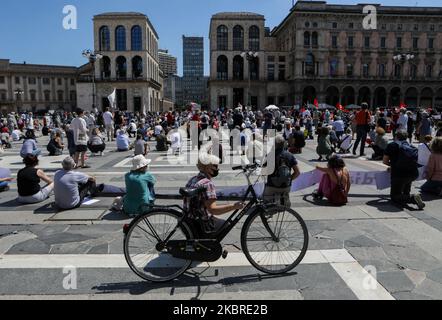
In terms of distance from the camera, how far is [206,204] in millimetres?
4273

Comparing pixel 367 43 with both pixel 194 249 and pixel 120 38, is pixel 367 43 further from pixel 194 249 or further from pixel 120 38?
pixel 194 249

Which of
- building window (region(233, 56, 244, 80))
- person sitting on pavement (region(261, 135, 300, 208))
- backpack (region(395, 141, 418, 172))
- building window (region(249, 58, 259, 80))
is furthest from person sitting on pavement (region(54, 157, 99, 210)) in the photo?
building window (region(249, 58, 259, 80))

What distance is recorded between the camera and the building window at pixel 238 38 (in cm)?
7262

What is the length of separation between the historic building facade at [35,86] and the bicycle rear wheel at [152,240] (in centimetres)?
10050

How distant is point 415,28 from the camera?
70000mm

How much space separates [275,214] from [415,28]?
78.0 m

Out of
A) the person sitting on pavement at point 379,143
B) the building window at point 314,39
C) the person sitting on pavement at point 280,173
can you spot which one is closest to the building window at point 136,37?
the building window at point 314,39

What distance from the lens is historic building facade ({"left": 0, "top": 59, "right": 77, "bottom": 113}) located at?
94.3m

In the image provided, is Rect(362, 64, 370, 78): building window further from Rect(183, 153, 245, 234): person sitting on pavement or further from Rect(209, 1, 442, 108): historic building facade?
Rect(183, 153, 245, 234): person sitting on pavement

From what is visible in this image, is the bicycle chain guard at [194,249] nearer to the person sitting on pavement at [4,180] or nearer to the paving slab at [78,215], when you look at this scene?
the paving slab at [78,215]

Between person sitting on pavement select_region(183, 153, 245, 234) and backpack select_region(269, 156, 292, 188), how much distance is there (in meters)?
2.13

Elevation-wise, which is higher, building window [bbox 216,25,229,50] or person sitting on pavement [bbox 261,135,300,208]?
building window [bbox 216,25,229,50]
